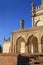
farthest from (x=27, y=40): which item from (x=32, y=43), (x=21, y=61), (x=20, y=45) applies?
(x=21, y=61)

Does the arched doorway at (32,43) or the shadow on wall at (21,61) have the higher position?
the arched doorway at (32,43)

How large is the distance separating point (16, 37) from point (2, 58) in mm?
15738

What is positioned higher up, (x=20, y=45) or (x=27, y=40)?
(x=27, y=40)

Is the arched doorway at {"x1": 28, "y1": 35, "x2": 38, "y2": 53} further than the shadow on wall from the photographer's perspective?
Yes

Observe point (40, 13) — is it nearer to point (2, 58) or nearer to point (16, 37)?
point (16, 37)

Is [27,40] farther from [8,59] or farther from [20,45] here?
[8,59]

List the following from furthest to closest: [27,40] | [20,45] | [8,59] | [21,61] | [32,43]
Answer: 1. [20,45]
2. [32,43]
3. [27,40]
4. [8,59]
5. [21,61]

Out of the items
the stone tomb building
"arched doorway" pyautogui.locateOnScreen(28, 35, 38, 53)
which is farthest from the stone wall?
"arched doorway" pyautogui.locateOnScreen(28, 35, 38, 53)

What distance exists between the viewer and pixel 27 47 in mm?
24703

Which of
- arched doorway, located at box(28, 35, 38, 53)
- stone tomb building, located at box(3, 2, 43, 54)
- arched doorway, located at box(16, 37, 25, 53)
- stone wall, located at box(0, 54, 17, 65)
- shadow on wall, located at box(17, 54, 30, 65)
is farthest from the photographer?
arched doorway, located at box(16, 37, 25, 53)

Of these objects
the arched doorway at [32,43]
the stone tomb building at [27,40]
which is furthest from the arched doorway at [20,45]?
the arched doorway at [32,43]

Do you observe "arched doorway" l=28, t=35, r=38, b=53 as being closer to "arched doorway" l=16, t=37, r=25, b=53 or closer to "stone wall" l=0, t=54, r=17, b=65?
"arched doorway" l=16, t=37, r=25, b=53

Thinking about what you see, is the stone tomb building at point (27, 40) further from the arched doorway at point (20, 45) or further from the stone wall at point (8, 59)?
the stone wall at point (8, 59)

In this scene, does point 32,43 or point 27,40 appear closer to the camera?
point 27,40
